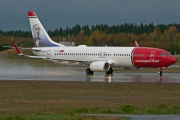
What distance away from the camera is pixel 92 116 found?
1008 inches

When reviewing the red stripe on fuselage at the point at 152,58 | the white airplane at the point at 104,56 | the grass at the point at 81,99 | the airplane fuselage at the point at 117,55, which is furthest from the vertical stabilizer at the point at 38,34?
the grass at the point at 81,99

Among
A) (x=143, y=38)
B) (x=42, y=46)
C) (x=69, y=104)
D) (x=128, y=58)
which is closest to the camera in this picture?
(x=69, y=104)

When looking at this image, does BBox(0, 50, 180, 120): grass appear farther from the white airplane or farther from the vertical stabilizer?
the vertical stabilizer

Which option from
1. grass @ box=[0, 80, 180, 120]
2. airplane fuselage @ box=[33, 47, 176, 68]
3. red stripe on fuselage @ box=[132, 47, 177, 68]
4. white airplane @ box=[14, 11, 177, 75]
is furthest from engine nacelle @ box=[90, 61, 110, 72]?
grass @ box=[0, 80, 180, 120]

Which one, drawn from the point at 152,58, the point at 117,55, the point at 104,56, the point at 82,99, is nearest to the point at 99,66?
the point at 117,55

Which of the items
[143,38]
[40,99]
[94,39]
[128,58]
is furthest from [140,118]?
[143,38]

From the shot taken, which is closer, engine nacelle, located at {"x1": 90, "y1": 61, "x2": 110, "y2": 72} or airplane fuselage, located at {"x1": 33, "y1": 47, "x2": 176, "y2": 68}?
airplane fuselage, located at {"x1": 33, "y1": 47, "x2": 176, "y2": 68}

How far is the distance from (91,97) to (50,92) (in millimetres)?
4322

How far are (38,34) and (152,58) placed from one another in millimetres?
16815

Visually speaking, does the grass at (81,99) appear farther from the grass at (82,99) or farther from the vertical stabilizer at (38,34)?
the vertical stabilizer at (38,34)

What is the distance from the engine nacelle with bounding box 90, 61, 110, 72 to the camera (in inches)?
2489

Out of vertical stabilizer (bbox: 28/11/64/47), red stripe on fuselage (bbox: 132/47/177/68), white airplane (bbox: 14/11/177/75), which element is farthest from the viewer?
vertical stabilizer (bbox: 28/11/64/47)

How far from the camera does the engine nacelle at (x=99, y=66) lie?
63219mm

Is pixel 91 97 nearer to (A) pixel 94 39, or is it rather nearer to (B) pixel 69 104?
(B) pixel 69 104
